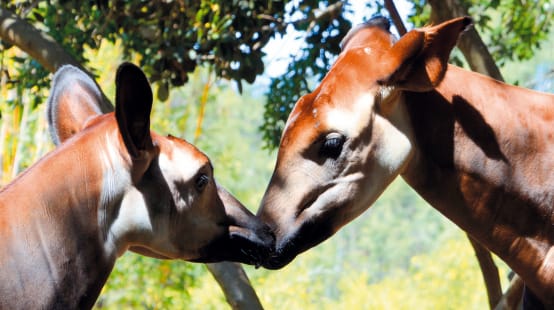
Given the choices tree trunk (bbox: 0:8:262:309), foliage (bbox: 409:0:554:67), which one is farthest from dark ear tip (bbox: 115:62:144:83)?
foliage (bbox: 409:0:554:67)

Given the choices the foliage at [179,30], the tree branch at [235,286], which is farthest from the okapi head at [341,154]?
the foliage at [179,30]

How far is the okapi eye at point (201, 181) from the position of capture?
3684mm

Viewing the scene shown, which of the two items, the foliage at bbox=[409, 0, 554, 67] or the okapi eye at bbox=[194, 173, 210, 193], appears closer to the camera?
the okapi eye at bbox=[194, 173, 210, 193]

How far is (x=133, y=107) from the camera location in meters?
3.43

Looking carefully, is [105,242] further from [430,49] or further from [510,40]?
[510,40]

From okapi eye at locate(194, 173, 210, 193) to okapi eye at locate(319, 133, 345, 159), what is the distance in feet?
1.53

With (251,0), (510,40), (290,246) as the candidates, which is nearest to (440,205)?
(290,246)

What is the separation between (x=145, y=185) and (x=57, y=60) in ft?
9.11

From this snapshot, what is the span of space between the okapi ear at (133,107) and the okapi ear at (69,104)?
1.60ft

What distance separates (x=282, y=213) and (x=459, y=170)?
72 centimetres

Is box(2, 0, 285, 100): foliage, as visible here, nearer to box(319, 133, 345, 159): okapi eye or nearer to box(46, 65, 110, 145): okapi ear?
box(46, 65, 110, 145): okapi ear

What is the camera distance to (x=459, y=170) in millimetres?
3758

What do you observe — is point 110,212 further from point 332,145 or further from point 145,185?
point 332,145

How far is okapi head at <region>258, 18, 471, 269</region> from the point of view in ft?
12.3
